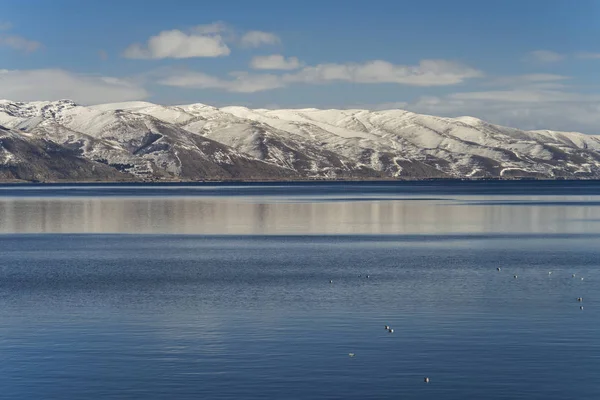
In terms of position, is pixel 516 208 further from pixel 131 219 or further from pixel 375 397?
pixel 375 397

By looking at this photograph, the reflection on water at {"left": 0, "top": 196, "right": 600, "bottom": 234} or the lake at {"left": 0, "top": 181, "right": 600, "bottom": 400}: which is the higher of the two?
the lake at {"left": 0, "top": 181, "right": 600, "bottom": 400}

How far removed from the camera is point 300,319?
45000mm

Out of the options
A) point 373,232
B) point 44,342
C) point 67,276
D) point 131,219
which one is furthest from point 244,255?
point 131,219

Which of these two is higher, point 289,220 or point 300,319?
point 300,319

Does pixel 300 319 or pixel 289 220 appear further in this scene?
pixel 289 220

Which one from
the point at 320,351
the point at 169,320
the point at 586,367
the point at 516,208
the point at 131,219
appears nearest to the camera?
the point at 586,367

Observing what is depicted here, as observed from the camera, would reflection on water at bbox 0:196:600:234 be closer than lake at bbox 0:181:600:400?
No

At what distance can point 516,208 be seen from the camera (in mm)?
169125

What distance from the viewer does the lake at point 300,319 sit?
32781mm

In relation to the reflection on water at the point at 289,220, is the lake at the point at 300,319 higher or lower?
higher

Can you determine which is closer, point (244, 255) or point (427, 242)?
point (244, 255)

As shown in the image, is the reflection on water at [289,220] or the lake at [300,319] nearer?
the lake at [300,319]

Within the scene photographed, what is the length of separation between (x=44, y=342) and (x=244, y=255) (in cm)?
4131

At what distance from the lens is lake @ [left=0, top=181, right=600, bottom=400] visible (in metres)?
32.8
